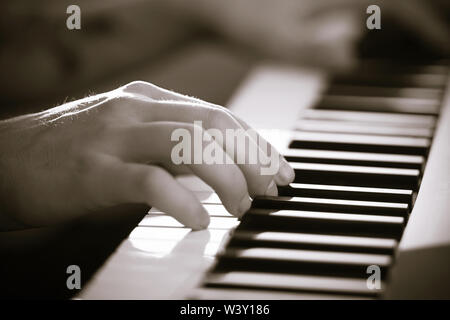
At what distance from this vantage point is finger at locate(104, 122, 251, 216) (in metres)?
0.82

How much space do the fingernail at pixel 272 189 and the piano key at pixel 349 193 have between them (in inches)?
0.4

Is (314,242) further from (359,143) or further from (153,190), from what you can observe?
(359,143)

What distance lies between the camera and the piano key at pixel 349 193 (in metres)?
0.93

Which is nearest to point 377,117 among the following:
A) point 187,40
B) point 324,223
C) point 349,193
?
point 349,193

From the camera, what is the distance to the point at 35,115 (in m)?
0.99

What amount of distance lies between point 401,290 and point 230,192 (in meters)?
0.23

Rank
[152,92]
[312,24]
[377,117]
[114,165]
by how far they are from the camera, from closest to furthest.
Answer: [114,165], [152,92], [377,117], [312,24]

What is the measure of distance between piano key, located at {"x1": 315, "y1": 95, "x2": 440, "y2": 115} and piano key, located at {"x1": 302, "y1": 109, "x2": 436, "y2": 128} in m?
0.03

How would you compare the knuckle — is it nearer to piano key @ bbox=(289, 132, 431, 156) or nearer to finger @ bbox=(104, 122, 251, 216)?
finger @ bbox=(104, 122, 251, 216)

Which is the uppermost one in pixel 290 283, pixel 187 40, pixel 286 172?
pixel 187 40

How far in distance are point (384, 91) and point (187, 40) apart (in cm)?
71

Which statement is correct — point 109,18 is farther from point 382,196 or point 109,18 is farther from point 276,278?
point 276,278

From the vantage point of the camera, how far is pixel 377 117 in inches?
51.1

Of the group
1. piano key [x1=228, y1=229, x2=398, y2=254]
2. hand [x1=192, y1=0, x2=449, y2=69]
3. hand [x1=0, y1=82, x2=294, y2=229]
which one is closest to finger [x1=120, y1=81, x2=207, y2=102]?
hand [x1=0, y1=82, x2=294, y2=229]
